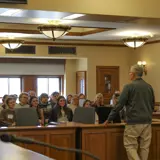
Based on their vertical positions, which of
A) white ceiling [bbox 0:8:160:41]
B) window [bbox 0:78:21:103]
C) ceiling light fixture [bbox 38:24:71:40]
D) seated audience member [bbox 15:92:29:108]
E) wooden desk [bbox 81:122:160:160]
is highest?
white ceiling [bbox 0:8:160:41]

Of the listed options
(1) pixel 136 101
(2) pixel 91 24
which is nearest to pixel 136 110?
(1) pixel 136 101

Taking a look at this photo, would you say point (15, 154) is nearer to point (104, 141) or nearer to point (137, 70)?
point (137, 70)

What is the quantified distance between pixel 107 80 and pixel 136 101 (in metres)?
7.16

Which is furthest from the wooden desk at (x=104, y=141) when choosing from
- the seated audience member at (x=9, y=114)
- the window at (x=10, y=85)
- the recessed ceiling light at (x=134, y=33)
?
the window at (x=10, y=85)

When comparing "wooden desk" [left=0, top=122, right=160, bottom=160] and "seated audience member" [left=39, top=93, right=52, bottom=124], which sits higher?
"seated audience member" [left=39, top=93, right=52, bottom=124]

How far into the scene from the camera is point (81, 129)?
6176mm

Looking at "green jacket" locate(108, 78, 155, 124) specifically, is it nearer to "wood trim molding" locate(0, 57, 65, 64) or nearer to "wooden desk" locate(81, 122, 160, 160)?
"wooden desk" locate(81, 122, 160, 160)

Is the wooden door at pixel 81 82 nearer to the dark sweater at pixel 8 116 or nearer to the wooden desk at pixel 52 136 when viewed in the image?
the dark sweater at pixel 8 116

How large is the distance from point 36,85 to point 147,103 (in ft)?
26.1

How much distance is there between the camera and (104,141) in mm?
6262

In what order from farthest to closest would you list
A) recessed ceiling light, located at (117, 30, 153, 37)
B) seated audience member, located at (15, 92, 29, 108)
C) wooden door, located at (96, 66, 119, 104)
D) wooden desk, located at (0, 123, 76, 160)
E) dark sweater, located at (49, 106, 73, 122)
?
wooden door, located at (96, 66, 119, 104) → recessed ceiling light, located at (117, 30, 153, 37) → seated audience member, located at (15, 92, 29, 108) → dark sweater, located at (49, 106, 73, 122) → wooden desk, located at (0, 123, 76, 160)

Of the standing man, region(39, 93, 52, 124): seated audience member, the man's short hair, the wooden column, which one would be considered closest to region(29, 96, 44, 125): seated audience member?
region(39, 93, 52, 124): seated audience member

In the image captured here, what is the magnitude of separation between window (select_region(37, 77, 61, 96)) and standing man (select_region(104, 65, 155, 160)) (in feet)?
25.7

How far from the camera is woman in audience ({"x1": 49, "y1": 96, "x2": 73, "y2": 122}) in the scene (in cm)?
785
